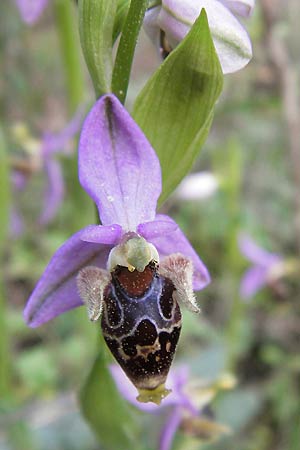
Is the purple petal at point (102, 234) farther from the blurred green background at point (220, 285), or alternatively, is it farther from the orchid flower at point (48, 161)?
the orchid flower at point (48, 161)

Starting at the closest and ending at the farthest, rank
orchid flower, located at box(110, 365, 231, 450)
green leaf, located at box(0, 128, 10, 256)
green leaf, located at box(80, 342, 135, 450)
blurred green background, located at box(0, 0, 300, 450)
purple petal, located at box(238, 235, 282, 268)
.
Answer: green leaf, located at box(80, 342, 135, 450) < orchid flower, located at box(110, 365, 231, 450) < green leaf, located at box(0, 128, 10, 256) < blurred green background, located at box(0, 0, 300, 450) < purple petal, located at box(238, 235, 282, 268)

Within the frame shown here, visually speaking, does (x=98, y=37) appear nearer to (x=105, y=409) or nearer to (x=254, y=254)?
(x=105, y=409)

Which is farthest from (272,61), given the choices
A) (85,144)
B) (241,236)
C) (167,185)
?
(85,144)

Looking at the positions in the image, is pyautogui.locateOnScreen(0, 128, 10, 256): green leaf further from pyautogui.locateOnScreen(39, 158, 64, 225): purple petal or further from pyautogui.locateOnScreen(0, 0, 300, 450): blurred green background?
pyautogui.locateOnScreen(39, 158, 64, 225): purple petal

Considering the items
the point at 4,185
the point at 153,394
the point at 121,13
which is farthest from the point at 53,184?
the point at 153,394

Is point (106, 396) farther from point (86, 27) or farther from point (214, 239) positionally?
point (214, 239)

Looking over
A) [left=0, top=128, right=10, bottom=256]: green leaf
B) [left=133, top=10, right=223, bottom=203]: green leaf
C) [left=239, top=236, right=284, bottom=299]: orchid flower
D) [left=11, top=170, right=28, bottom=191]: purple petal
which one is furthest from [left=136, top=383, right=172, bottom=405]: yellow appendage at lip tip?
[left=239, top=236, right=284, bottom=299]: orchid flower
